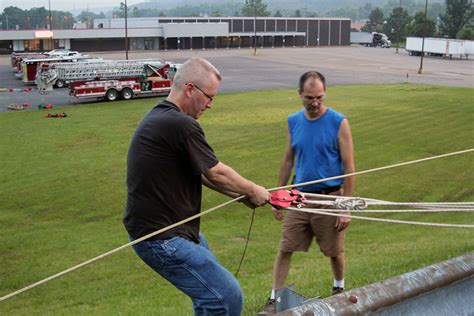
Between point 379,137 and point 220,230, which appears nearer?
point 220,230

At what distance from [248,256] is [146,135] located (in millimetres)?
5871

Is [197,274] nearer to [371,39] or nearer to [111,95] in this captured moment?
[111,95]

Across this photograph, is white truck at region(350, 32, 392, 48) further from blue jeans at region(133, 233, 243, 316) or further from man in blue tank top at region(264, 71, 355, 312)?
blue jeans at region(133, 233, 243, 316)

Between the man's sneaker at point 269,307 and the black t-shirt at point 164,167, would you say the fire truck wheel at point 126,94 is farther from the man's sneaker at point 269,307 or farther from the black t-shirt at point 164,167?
the black t-shirt at point 164,167

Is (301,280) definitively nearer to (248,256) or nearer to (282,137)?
(248,256)

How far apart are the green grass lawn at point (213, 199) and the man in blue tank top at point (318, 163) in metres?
0.42

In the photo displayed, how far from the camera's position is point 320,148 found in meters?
5.36

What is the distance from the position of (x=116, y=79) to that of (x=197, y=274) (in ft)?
102

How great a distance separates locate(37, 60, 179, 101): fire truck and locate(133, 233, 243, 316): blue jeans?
29.8 meters

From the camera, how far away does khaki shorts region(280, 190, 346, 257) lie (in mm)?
5520

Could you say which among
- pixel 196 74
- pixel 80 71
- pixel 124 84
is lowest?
pixel 124 84

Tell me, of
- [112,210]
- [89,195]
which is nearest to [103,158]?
[89,195]

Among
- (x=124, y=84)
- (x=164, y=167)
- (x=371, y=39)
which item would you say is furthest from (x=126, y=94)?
(x=371, y=39)

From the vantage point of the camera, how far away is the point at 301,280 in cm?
642
